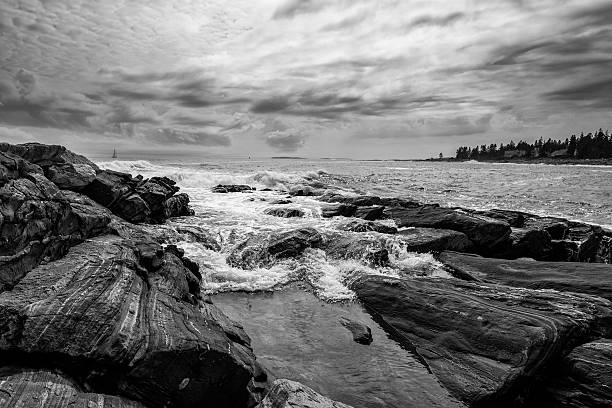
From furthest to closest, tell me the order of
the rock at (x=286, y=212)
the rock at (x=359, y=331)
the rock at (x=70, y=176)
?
the rock at (x=286, y=212) < the rock at (x=70, y=176) < the rock at (x=359, y=331)

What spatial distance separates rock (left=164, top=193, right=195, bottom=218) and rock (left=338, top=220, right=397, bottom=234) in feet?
36.4

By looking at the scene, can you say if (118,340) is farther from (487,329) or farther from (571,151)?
(571,151)

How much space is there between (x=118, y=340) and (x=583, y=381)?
9.06m

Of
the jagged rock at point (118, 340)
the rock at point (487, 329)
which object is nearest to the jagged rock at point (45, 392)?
the jagged rock at point (118, 340)

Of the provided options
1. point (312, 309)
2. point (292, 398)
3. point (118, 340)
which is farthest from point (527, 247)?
point (118, 340)

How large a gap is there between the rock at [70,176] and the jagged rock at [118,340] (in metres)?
12.4

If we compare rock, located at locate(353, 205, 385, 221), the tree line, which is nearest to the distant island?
the tree line

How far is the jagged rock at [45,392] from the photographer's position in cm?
489

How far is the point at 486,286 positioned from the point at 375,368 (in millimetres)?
5583

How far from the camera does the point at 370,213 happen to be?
24781 millimetres

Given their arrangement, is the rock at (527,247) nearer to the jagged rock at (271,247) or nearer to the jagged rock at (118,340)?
the jagged rock at (271,247)

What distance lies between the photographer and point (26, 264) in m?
7.20

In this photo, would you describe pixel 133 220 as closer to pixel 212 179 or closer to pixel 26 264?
pixel 26 264

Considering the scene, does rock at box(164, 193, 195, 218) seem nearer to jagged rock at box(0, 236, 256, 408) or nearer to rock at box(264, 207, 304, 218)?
rock at box(264, 207, 304, 218)
